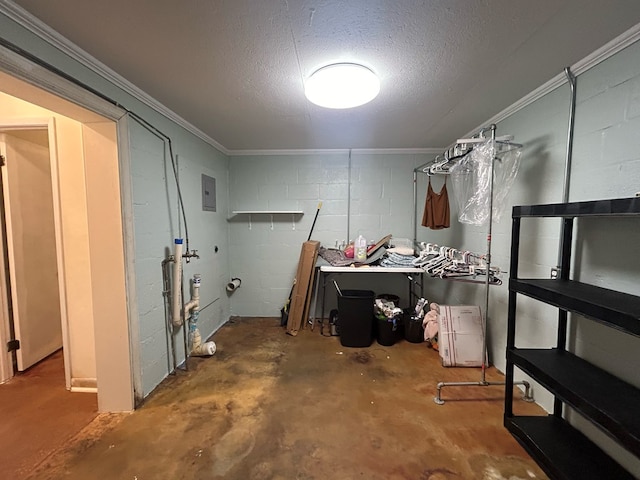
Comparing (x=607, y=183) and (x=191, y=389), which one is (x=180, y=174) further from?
(x=607, y=183)

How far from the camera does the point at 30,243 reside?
8.10 ft

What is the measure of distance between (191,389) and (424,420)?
1.79 m

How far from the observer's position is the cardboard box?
256 centimetres

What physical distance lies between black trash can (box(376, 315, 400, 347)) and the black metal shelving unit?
1.31 metres

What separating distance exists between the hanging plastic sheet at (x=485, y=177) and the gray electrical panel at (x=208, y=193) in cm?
256

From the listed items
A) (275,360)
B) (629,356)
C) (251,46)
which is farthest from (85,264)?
(629,356)

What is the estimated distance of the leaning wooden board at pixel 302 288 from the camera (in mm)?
3334

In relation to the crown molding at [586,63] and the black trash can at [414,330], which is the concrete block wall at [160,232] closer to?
the black trash can at [414,330]

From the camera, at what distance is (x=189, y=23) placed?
127cm

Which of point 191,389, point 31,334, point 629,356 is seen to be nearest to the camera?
point 629,356

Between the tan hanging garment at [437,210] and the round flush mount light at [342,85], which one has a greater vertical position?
the round flush mount light at [342,85]

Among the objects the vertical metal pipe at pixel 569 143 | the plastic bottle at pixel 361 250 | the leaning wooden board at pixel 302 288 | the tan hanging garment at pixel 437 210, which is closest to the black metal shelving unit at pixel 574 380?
the vertical metal pipe at pixel 569 143

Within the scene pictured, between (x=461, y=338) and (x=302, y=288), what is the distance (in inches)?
70.3

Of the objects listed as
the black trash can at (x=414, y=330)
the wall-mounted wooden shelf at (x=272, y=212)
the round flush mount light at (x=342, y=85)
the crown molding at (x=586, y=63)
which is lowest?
the black trash can at (x=414, y=330)
